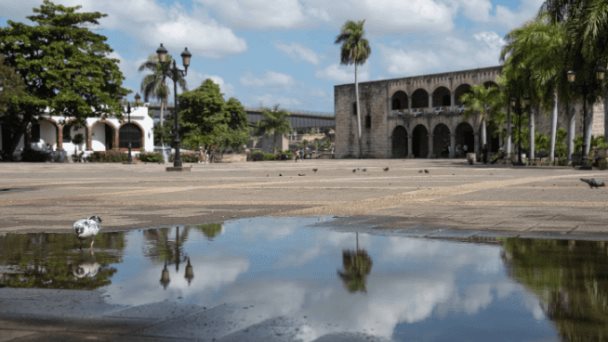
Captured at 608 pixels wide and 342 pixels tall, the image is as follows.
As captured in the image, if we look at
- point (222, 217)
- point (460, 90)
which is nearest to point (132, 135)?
point (460, 90)

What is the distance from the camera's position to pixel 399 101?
234 ft

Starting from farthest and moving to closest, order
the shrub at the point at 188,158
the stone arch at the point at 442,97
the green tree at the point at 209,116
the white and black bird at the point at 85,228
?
1. the stone arch at the point at 442,97
2. the green tree at the point at 209,116
3. the shrub at the point at 188,158
4. the white and black bird at the point at 85,228

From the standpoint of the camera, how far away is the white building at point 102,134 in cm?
5672

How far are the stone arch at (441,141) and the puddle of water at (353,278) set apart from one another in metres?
62.9

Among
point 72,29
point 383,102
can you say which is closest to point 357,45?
point 383,102

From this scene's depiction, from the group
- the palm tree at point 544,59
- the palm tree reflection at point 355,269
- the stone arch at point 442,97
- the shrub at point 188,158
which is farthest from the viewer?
the stone arch at point 442,97

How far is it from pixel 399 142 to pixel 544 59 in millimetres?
37642

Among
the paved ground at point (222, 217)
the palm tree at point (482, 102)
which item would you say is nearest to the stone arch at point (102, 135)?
the palm tree at point (482, 102)

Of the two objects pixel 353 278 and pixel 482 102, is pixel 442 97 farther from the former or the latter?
pixel 353 278

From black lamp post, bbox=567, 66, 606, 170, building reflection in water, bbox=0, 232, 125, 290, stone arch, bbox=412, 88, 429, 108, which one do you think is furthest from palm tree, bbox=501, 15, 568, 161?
stone arch, bbox=412, 88, 429, 108

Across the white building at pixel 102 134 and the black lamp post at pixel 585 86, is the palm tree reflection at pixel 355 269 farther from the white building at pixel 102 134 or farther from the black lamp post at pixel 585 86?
the white building at pixel 102 134

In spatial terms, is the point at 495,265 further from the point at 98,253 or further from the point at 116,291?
the point at 98,253

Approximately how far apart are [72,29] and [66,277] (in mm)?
42977

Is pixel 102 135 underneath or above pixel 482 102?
Result: underneath
